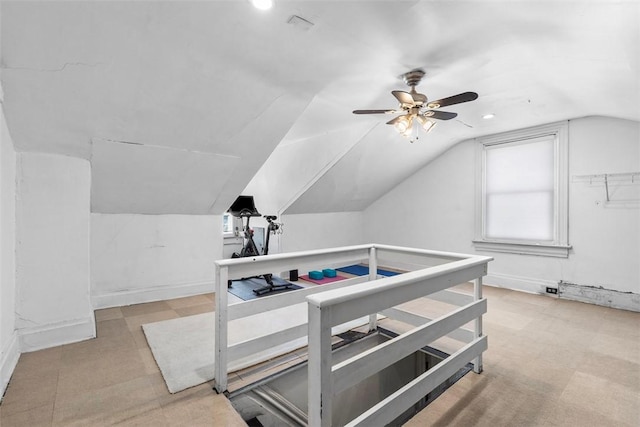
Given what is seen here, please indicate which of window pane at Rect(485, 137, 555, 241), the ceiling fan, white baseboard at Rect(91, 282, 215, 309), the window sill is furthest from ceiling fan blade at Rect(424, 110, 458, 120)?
white baseboard at Rect(91, 282, 215, 309)

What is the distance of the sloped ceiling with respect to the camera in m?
1.83

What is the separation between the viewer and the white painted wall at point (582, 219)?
12.3 feet

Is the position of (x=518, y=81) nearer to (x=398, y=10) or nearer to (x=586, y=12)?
(x=586, y=12)

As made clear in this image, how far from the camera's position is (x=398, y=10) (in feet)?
6.13

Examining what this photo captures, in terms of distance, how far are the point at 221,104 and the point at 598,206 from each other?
4.89m

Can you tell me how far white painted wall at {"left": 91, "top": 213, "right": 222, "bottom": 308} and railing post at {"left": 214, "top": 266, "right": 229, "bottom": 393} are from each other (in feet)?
8.32

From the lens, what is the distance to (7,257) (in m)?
2.31

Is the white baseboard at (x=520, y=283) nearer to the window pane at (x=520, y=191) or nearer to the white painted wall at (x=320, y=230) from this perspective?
A: the window pane at (x=520, y=191)

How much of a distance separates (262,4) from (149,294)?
3.79 m

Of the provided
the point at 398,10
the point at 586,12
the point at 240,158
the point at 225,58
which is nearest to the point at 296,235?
the point at 240,158

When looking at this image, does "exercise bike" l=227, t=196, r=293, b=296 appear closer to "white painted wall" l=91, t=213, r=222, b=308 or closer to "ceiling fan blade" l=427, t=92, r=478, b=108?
"white painted wall" l=91, t=213, r=222, b=308

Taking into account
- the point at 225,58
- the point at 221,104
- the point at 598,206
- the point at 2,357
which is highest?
the point at 225,58

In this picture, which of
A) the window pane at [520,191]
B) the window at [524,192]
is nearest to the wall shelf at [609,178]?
the window at [524,192]

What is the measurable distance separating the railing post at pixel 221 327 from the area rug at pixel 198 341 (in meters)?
0.23
